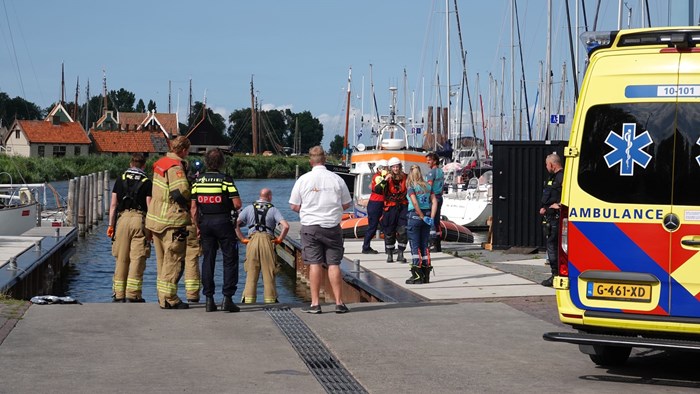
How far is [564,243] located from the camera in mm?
9102

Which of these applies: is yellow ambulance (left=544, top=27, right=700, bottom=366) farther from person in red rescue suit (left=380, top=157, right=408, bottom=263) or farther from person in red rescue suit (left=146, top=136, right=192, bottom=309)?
person in red rescue suit (left=380, top=157, right=408, bottom=263)

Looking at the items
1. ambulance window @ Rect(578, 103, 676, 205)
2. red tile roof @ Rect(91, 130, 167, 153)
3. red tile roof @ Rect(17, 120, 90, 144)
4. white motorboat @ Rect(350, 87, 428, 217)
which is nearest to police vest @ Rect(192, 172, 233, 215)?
ambulance window @ Rect(578, 103, 676, 205)

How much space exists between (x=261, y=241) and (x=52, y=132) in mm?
123491

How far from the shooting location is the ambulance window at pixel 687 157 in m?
8.58

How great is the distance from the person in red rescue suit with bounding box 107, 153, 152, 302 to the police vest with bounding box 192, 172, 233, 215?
1.78 meters

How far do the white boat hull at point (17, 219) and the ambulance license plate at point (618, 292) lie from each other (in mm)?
25032

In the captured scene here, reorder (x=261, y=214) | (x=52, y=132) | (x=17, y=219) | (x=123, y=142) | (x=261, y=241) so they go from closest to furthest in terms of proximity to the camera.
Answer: (x=261, y=214) < (x=261, y=241) < (x=17, y=219) < (x=52, y=132) < (x=123, y=142)

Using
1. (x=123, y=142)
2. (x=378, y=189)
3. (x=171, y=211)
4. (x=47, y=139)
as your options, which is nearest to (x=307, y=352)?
(x=171, y=211)

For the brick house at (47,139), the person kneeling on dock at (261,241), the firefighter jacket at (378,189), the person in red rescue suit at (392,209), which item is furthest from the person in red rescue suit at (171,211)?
the brick house at (47,139)

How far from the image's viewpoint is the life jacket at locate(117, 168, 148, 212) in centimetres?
1405

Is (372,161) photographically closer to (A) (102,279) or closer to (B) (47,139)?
(A) (102,279)

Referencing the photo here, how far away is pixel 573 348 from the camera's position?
412 inches

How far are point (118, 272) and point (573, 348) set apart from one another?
6468 mm

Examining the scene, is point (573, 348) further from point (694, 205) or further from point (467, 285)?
point (467, 285)
